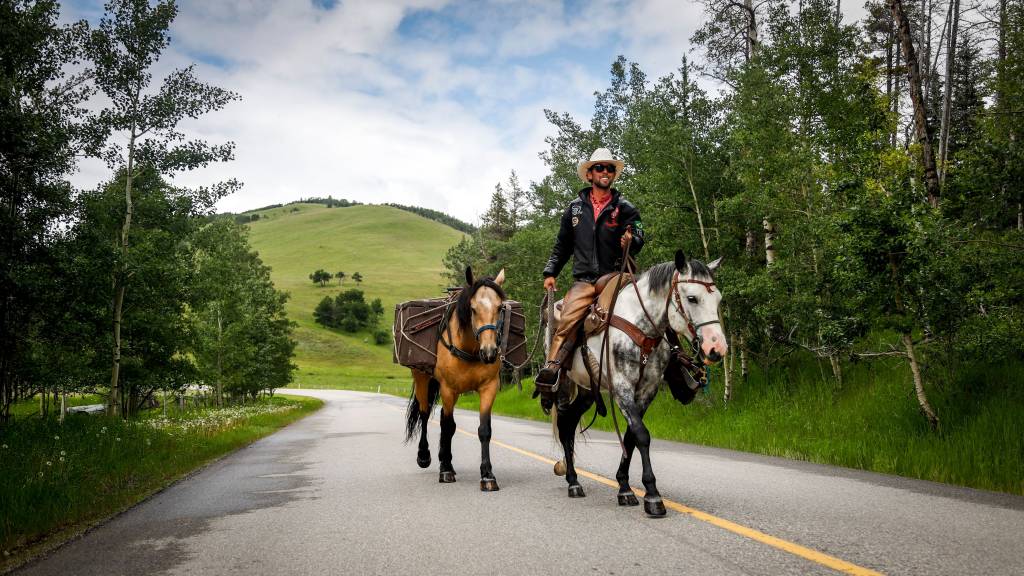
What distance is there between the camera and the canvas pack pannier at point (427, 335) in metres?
8.16

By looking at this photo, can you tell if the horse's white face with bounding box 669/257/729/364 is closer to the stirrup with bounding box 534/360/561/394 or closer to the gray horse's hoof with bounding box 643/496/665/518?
the gray horse's hoof with bounding box 643/496/665/518

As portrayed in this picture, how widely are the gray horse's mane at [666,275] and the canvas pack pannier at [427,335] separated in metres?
2.55

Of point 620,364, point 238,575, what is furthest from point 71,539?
point 620,364

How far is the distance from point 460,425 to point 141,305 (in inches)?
397

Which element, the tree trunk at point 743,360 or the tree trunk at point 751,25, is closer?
the tree trunk at point 743,360

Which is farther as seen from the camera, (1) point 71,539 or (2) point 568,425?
(2) point 568,425

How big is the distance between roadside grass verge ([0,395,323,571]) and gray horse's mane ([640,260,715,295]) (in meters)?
5.53

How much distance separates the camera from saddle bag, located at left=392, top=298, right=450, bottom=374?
8.23 metres

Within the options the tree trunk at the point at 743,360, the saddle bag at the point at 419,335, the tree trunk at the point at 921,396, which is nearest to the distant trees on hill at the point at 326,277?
the tree trunk at the point at 743,360

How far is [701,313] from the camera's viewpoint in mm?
5133

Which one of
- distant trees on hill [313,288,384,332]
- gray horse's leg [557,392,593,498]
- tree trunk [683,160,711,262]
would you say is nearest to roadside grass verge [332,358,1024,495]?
tree trunk [683,160,711,262]

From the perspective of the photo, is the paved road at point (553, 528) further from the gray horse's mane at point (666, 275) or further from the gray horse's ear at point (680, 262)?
the gray horse's ear at point (680, 262)

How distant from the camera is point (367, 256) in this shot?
583 feet

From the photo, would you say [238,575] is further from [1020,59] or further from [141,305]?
[1020,59]
